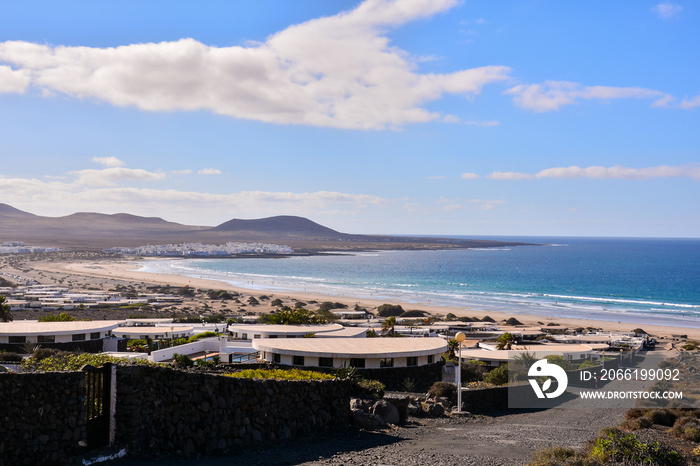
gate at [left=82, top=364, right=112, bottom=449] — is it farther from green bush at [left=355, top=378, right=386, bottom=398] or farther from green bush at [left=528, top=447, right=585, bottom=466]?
green bush at [left=355, top=378, right=386, bottom=398]

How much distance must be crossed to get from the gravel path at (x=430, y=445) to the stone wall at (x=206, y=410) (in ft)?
1.22

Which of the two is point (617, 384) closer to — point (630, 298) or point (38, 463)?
point (38, 463)

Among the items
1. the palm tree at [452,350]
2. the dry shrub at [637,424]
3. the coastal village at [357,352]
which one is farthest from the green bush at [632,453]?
the palm tree at [452,350]

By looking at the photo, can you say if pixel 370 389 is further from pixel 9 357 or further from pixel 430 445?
pixel 9 357

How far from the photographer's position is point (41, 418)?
9828mm

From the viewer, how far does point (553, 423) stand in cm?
1908

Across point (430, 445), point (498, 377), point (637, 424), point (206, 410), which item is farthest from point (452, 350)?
point (206, 410)

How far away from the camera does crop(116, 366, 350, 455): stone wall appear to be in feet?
35.9

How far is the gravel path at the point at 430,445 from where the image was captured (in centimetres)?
1193

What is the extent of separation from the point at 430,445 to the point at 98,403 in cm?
720

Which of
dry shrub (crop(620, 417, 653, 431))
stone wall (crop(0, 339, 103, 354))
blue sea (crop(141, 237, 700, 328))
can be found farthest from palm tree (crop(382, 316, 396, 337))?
blue sea (crop(141, 237, 700, 328))

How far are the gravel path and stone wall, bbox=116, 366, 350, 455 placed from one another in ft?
1.22

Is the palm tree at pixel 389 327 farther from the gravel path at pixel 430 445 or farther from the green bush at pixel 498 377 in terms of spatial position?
the gravel path at pixel 430 445

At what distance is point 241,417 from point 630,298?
9938 cm
